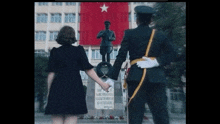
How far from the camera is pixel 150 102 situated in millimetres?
2652

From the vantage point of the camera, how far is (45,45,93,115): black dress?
2537mm

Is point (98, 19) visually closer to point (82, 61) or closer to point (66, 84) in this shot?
point (82, 61)

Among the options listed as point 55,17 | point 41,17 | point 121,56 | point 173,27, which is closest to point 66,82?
point 121,56

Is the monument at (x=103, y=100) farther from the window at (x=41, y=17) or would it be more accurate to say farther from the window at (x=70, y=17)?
the window at (x=70, y=17)

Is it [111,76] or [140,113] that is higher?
[111,76]

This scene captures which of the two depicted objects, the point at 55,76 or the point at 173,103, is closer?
the point at 55,76

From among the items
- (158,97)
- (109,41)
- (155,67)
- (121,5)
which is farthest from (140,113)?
(121,5)

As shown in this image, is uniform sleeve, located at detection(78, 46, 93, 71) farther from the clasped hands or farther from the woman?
the clasped hands

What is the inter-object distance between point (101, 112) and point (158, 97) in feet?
15.2

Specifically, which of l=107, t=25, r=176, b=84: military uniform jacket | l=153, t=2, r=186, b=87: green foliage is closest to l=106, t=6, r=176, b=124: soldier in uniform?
l=107, t=25, r=176, b=84: military uniform jacket

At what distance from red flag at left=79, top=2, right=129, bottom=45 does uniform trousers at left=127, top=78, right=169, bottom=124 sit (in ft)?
20.9

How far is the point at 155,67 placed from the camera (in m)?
2.79

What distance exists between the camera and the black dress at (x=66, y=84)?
8.32 feet
